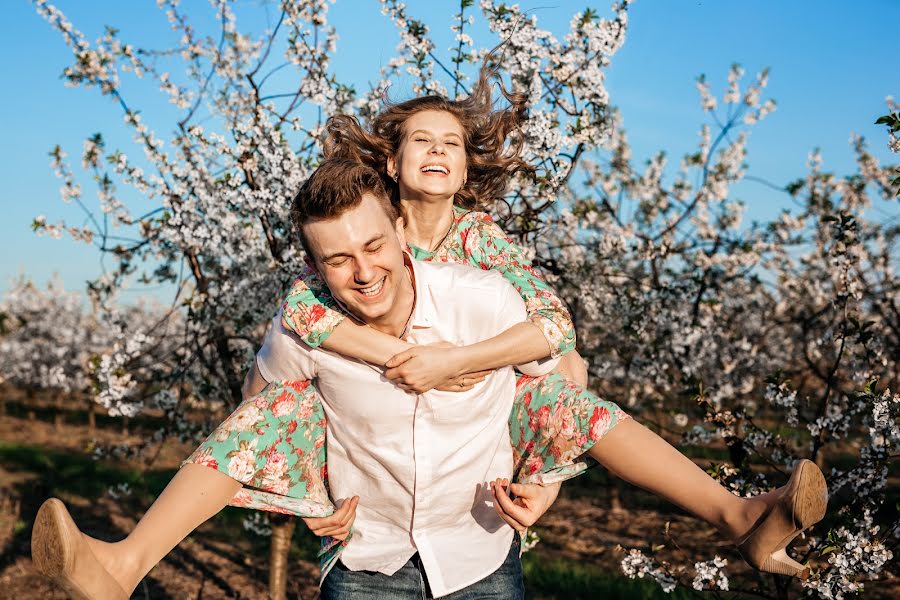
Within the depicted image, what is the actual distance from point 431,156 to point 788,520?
1.78 metres

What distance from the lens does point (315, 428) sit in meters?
2.43

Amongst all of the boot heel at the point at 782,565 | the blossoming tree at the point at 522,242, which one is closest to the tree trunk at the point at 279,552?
the blossoming tree at the point at 522,242

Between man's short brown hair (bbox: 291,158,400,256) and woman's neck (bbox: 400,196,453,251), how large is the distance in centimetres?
57

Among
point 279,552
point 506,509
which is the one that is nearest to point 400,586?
Answer: point 506,509

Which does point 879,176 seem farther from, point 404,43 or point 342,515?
point 342,515

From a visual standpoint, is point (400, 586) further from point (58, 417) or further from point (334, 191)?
point (58, 417)

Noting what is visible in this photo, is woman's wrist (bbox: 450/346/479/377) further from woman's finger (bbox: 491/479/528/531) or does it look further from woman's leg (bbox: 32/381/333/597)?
woman's leg (bbox: 32/381/333/597)

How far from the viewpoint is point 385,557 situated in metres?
2.40

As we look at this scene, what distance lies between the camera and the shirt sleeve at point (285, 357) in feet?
7.83

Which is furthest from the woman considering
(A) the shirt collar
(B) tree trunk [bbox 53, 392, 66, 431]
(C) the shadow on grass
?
(B) tree trunk [bbox 53, 392, 66, 431]

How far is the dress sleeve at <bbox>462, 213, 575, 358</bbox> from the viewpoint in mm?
2426

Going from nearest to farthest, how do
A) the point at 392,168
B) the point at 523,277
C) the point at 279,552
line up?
the point at 523,277 < the point at 392,168 < the point at 279,552

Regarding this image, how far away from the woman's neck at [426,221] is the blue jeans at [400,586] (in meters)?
1.24

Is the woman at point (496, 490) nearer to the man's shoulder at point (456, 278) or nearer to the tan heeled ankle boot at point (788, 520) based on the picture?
the tan heeled ankle boot at point (788, 520)
